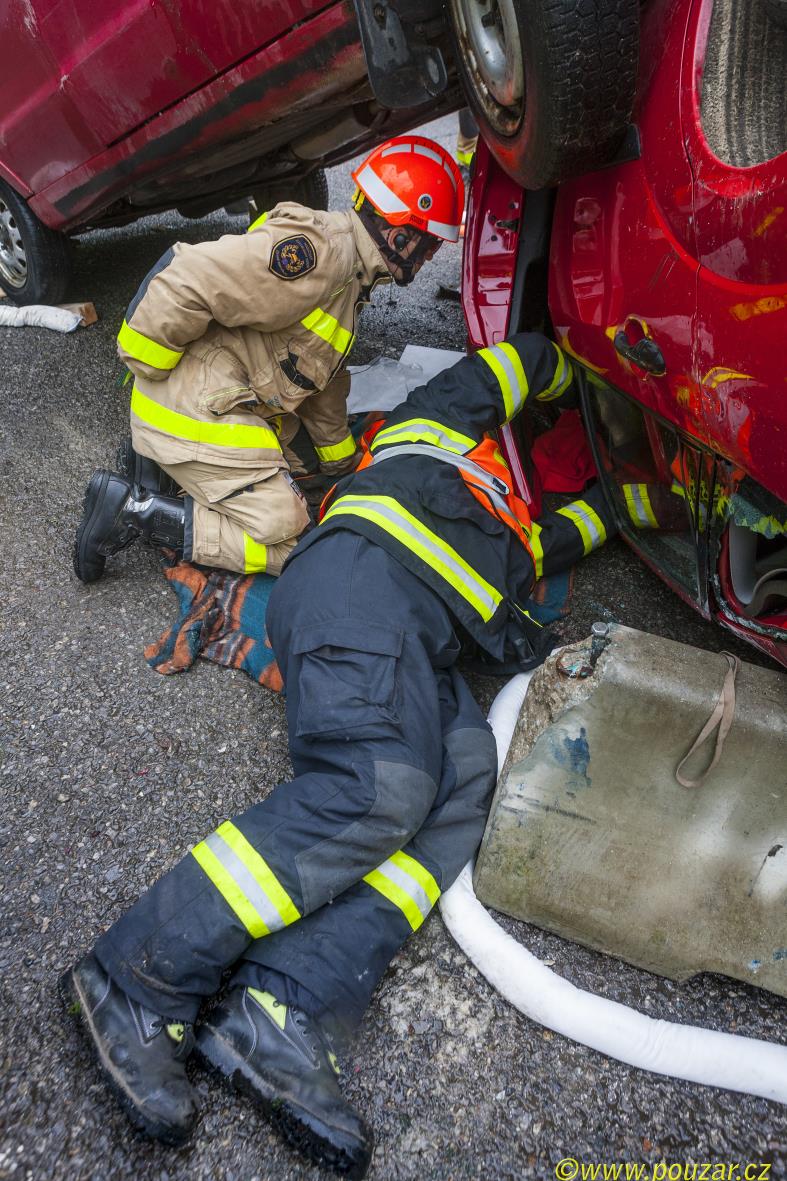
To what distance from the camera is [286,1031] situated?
→ 1.46 metres

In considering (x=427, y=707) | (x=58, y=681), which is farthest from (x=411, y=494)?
(x=58, y=681)

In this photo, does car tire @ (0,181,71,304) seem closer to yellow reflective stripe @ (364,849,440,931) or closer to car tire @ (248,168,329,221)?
car tire @ (248,168,329,221)

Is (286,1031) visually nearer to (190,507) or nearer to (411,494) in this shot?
(411,494)

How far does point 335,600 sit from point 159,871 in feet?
2.35

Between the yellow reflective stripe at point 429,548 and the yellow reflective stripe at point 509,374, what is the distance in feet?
1.74

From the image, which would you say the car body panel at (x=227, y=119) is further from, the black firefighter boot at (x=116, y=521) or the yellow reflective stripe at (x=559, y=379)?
the black firefighter boot at (x=116, y=521)

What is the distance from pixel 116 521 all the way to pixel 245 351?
71 centimetres

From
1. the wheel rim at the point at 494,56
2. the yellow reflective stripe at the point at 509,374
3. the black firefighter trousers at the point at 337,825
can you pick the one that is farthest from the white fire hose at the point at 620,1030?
the wheel rim at the point at 494,56

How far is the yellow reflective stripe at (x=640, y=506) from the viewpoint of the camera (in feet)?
7.69

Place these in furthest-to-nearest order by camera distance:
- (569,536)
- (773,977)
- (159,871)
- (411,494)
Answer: (569,536) < (411,494) < (159,871) < (773,977)

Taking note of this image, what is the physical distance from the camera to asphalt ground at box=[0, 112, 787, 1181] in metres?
1.37

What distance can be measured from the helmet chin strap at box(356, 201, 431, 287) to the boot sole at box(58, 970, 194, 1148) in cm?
230

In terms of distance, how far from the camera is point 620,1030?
149cm

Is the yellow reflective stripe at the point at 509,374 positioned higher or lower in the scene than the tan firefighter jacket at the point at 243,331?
lower
